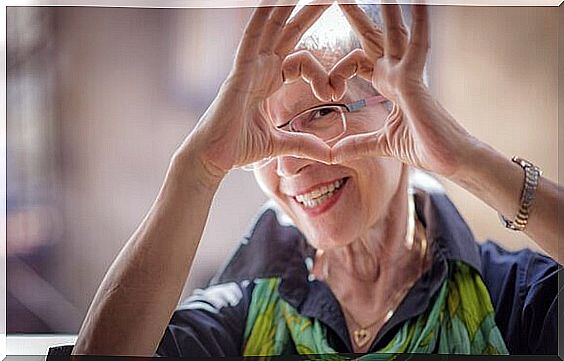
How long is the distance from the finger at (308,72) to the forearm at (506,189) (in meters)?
0.37

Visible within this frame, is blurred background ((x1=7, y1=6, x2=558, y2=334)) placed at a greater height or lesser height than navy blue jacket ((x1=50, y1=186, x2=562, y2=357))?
greater

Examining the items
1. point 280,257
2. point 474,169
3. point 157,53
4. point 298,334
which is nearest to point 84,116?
point 157,53

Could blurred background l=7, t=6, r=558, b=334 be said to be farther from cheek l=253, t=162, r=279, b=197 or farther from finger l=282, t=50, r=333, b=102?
finger l=282, t=50, r=333, b=102

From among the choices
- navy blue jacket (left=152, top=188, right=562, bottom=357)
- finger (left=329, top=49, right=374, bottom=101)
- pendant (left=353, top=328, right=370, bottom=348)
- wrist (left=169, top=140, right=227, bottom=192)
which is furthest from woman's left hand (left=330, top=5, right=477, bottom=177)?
pendant (left=353, top=328, right=370, bottom=348)

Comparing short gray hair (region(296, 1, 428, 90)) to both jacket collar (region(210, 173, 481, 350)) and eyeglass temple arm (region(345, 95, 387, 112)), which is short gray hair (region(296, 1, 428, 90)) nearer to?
eyeglass temple arm (region(345, 95, 387, 112))

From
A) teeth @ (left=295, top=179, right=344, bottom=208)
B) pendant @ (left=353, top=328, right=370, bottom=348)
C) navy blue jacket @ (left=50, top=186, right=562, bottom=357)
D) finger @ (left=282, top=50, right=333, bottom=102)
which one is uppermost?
finger @ (left=282, top=50, right=333, bottom=102)

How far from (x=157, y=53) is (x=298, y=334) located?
0.75m

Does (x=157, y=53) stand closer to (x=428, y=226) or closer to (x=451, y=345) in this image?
(x=428, y=226)

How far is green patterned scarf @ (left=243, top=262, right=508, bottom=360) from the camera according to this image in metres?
2.32

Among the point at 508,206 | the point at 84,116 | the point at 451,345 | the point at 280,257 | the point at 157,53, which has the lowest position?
the point at 451,345

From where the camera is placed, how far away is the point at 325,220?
7.59 feet

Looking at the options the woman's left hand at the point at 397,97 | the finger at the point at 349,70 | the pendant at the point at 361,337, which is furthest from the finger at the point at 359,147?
the pendant at the point at 361,337

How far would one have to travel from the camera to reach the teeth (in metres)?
2.30

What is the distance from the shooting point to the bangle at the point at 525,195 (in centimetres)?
229
